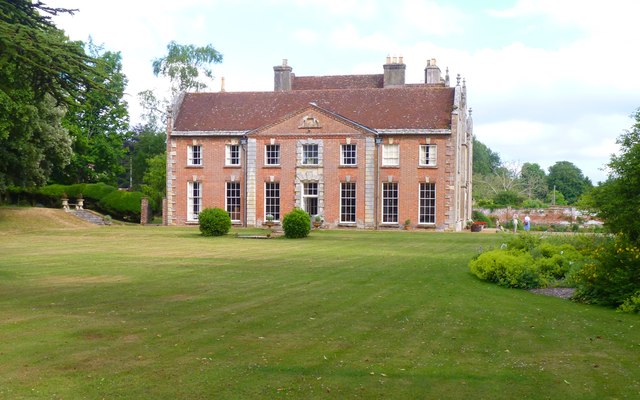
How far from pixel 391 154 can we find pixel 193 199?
13842mm

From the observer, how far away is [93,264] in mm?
19062

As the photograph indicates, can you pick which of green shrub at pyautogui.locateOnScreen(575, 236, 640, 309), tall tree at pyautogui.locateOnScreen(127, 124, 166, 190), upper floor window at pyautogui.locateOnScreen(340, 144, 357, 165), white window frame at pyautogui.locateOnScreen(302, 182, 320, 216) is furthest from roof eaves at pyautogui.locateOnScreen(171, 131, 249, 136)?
green shrub at pyautogui.locateOnScreen(575, 236, 640, 309)

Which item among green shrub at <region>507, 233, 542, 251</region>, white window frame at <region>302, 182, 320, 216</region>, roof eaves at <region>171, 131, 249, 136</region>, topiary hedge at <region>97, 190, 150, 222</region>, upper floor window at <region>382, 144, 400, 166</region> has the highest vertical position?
roof eaves at <region>171, 131, 249, 136</region>

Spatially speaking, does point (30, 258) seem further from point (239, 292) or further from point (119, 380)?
point (119, 380)

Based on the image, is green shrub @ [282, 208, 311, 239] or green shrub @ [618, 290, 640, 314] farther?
green shrub @ [282, 208, 311, 239]

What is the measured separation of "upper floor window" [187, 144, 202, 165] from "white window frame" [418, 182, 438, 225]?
14867 millimetres

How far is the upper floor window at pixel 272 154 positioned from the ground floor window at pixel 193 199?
→ 5157mm

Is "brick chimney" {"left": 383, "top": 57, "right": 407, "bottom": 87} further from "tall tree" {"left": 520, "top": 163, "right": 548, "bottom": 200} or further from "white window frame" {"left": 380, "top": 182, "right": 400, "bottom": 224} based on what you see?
"tall tree" {"left": 520, "top": 163, "right": 548, "bottom": 200}

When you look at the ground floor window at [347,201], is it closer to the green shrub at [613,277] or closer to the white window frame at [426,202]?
the white window frame at [426,202]

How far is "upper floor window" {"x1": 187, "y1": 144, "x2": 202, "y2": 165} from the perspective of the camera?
1842 inches

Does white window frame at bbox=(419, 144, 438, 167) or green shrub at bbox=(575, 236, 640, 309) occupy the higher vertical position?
white window frame at bbox=(419, 144, 438, 167)

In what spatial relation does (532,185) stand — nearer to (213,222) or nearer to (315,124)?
(315,124)

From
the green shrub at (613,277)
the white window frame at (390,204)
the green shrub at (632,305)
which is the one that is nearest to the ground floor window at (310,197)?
the white window frame at (390,204)

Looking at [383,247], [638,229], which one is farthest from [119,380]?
[383,247]
